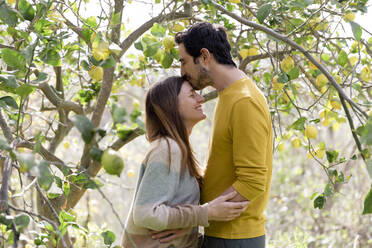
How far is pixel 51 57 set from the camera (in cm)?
114

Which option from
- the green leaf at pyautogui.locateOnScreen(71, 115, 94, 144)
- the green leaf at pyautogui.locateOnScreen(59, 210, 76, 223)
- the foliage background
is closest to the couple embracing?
the foliage background

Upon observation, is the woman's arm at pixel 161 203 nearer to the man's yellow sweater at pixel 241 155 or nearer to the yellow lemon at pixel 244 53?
the man's yellow sweater at pixel 241 155

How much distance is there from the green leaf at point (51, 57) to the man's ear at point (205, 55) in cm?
46

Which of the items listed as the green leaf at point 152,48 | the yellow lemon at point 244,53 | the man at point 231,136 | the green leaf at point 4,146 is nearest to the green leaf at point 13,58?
the green leaf at point 4,146

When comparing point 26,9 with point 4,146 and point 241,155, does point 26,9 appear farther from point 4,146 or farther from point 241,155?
point 241,155

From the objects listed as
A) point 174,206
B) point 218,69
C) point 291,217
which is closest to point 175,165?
point 174,206

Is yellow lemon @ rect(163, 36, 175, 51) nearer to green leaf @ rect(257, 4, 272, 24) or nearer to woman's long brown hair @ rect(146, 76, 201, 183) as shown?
woman's long brown hair @ rect(146, 76, 201, 183)

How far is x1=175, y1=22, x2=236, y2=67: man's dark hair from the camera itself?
1397 mm

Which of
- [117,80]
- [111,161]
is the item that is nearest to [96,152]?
[111,161]

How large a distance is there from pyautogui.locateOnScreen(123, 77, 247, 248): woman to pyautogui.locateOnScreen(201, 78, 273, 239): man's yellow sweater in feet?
0.18

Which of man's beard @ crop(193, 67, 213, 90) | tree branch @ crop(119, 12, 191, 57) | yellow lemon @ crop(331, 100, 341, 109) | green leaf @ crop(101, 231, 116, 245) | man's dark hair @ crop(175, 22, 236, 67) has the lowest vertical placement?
green leaf @ crop(101, 231, 116, 245)

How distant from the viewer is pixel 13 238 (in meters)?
0.81

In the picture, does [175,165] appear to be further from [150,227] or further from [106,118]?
[106,118]

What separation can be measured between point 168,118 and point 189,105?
0.08 m
